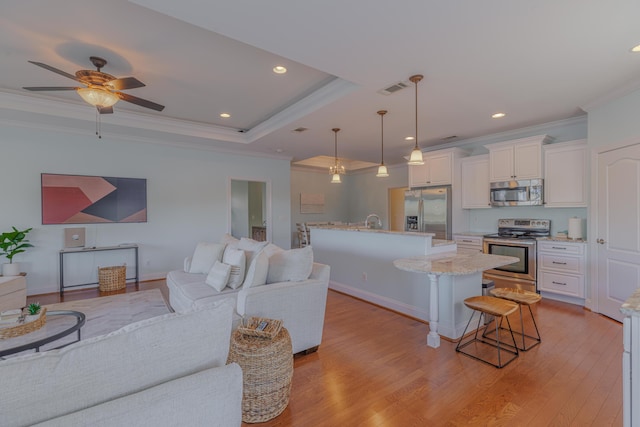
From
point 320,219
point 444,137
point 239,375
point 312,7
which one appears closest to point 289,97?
point 312,7

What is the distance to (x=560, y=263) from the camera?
4070mm

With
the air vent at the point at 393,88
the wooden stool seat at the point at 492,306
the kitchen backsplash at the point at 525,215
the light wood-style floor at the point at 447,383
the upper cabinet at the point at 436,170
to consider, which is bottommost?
the light wood-style floor at the point at 447,383

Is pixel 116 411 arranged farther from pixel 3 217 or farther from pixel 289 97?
pixel 3 217

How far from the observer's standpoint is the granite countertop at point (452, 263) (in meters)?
2.52

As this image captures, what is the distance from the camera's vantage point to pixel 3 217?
14.2 feet

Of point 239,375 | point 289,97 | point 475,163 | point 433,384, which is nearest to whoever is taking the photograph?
point 239,375

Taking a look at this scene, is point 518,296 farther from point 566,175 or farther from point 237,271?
point 237,271

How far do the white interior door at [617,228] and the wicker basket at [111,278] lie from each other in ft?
22.1

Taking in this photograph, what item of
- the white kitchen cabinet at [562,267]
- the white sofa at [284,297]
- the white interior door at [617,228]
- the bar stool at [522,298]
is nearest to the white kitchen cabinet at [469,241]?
the white kitchen cabinet at [562,267]

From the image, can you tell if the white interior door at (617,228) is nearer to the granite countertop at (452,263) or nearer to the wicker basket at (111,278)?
the granite countertop at (452,263)

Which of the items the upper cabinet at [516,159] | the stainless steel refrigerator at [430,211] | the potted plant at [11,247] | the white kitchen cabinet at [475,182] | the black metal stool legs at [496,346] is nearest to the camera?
the black metal stool legs at [496,346]

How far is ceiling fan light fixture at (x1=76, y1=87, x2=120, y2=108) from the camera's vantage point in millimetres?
2758

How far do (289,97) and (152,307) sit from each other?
3297mm

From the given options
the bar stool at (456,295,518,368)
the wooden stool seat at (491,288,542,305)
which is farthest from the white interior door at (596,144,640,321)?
the bar stool at (456,295,518,368)
